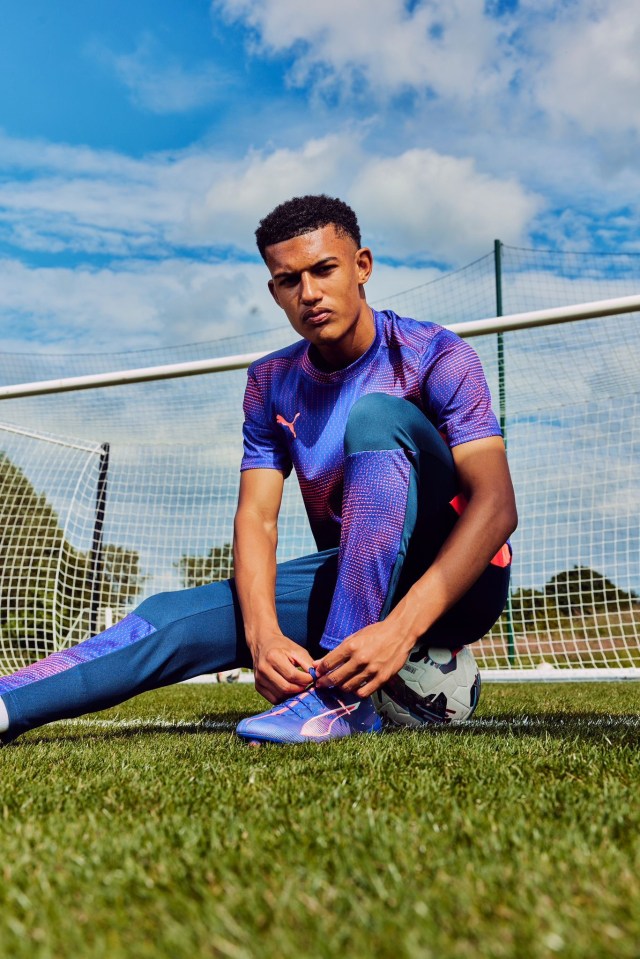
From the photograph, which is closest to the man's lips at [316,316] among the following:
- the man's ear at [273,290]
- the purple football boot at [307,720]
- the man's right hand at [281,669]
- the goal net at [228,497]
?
the man's ear at [273,290]

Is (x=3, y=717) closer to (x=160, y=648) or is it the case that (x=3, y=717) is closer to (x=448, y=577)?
(x=160, y=648)

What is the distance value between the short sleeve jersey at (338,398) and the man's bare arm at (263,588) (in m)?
0.09

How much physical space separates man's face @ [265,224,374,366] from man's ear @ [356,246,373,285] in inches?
1.9

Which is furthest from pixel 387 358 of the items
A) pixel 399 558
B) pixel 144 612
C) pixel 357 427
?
pixel 144 612

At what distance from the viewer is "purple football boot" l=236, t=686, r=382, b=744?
198 cm

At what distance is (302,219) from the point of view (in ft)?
7.59

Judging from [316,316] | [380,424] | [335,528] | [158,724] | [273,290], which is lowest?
[158,724]

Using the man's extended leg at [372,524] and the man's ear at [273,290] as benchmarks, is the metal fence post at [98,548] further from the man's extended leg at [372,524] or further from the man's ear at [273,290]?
the man's extended leg at [372,524]

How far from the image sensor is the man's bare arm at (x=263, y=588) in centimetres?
201

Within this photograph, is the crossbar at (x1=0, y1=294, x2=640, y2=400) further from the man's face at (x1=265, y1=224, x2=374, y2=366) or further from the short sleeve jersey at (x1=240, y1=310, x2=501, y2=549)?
the man's face at (x1=265, y1=224, x2=374, y2=366)

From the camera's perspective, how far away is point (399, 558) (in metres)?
2.07

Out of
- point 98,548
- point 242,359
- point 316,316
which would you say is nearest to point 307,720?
point 316,316

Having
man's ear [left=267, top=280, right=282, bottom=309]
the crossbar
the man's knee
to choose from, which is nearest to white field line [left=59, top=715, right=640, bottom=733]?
the man's knee

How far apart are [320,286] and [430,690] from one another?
1.12 meters
